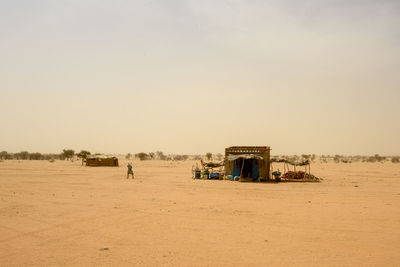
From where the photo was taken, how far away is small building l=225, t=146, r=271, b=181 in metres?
28.4

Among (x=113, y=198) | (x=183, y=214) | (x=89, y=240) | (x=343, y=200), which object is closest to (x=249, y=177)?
(x=343, y=200)

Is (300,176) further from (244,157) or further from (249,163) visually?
(244,157)

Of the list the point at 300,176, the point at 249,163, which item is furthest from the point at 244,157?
the point at 300,176

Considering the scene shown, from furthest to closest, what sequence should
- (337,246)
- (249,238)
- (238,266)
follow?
(249,238) → (337,246) → (238,266)

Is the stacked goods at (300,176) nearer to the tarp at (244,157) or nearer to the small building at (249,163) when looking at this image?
the small building at (249,163)

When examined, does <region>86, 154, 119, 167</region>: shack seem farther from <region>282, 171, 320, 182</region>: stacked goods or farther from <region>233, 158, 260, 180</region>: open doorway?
<region>282, 171, 320, 182</region>: stacked goods

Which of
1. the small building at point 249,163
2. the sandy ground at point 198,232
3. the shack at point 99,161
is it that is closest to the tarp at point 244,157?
the small building at point 249,163

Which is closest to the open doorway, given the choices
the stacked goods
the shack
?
the stacked goods

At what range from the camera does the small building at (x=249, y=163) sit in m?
28.4

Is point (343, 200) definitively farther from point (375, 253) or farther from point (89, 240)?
point (89, 240)

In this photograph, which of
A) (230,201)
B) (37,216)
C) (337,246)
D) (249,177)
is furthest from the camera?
(249,177)

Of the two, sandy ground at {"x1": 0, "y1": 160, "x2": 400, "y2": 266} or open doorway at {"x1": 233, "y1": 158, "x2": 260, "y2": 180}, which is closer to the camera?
sandy ground at {"x1": 0, "y1": 160, "x2": 400, "y2": 266}

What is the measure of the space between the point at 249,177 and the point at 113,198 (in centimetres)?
1520

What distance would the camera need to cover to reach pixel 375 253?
775cm
